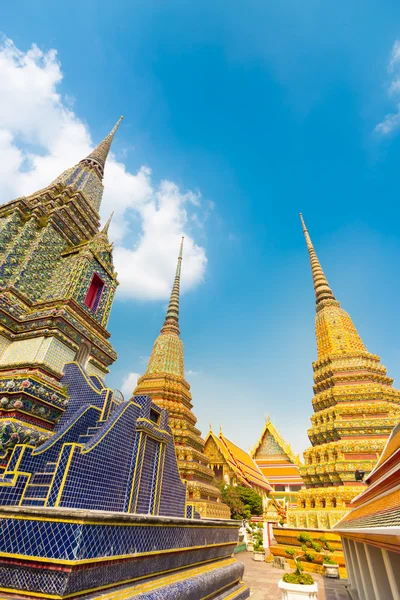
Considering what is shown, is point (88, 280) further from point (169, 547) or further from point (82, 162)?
point (82, 162)

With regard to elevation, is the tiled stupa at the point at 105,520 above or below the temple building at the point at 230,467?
below

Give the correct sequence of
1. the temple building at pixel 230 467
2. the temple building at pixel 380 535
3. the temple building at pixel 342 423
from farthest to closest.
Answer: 1. the temple building at pixel 230 467
2. the temple building at pixel 342 423
3. the temple building at pixel 380 535

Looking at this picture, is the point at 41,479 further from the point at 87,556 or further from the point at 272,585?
the point at 272,585

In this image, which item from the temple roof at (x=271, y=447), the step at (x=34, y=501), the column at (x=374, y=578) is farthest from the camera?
the temple roof at (x=271, y=447)

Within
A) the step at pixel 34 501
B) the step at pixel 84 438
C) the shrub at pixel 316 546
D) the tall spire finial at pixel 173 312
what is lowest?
the shrub at pixel 316 546

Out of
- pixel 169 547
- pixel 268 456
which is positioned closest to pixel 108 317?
pixel 169 547

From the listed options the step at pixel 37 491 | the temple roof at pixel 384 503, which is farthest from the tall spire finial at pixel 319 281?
the step at pixel 37 491

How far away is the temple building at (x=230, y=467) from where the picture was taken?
1022 inches

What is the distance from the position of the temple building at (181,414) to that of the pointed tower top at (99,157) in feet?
37.5

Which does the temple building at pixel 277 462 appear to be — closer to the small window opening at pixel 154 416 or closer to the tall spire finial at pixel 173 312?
the tall spire finial at pixel 173 312

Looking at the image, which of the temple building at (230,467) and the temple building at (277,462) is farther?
the temple building at (277,462)

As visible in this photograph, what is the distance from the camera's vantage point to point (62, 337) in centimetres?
845

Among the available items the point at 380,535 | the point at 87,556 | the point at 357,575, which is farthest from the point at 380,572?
the point at 87,556

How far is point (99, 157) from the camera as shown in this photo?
16984 mm
